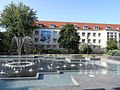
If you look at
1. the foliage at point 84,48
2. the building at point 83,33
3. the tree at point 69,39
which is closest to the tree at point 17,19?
the building at point 83,33

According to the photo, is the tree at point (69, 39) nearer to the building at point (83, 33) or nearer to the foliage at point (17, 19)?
the building at point (83, 33)

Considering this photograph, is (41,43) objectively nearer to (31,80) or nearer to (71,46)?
(71,46)

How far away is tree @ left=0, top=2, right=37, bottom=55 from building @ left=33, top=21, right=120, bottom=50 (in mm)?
8781

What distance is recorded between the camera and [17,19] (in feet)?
112

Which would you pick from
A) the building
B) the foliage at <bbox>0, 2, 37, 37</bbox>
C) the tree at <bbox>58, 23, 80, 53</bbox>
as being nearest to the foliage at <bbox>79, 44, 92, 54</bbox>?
the tree at <bbox>58, 23, 80, 53</bbox>

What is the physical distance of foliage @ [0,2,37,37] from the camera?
1337 inches

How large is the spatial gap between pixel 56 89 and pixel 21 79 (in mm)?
4099

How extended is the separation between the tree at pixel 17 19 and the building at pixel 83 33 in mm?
8781

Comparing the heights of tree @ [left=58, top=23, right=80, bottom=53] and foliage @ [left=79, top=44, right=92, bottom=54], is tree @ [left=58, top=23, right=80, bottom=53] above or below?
above

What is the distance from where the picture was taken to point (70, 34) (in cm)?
3925

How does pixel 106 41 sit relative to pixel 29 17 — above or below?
below

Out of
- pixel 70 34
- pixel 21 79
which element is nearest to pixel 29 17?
pixel 70 34

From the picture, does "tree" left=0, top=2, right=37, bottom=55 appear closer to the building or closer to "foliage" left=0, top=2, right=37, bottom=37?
"foliage" left=0, top=2, right=37, bottom=37

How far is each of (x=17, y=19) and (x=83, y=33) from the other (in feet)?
93.2
